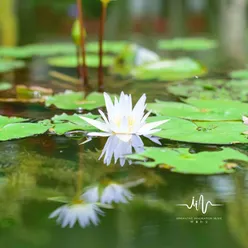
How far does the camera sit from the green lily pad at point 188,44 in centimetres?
290

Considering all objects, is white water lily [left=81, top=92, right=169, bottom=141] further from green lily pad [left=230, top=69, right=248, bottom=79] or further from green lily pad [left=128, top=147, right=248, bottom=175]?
green lily pad [left=230, top=69, right=248, bottom=79]

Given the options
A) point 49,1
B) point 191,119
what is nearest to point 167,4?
point 49,1

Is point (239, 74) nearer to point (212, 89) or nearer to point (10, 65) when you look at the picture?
point (212, 89)

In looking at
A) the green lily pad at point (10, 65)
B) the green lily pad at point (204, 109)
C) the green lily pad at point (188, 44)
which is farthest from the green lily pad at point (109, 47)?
the green lily pad at point (204, 109)

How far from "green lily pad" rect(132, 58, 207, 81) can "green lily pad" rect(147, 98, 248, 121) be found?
531mm

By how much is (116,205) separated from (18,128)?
0.48m

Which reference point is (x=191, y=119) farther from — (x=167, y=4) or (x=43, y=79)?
(x=167, y=4)

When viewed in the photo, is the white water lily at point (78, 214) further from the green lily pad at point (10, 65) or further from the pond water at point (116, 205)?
the green lily pad at point (10, 65)

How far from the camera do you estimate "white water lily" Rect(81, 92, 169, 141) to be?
108 cm

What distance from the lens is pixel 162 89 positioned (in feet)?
5.70

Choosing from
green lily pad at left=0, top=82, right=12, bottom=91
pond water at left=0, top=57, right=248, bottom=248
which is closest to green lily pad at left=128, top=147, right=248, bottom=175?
pond water at left=0, top=57, right=248, bottom=248

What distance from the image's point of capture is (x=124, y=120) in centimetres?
108

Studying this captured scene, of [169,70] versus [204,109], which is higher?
[169,70]

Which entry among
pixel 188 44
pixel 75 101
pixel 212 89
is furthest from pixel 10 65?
pixel 188 44
